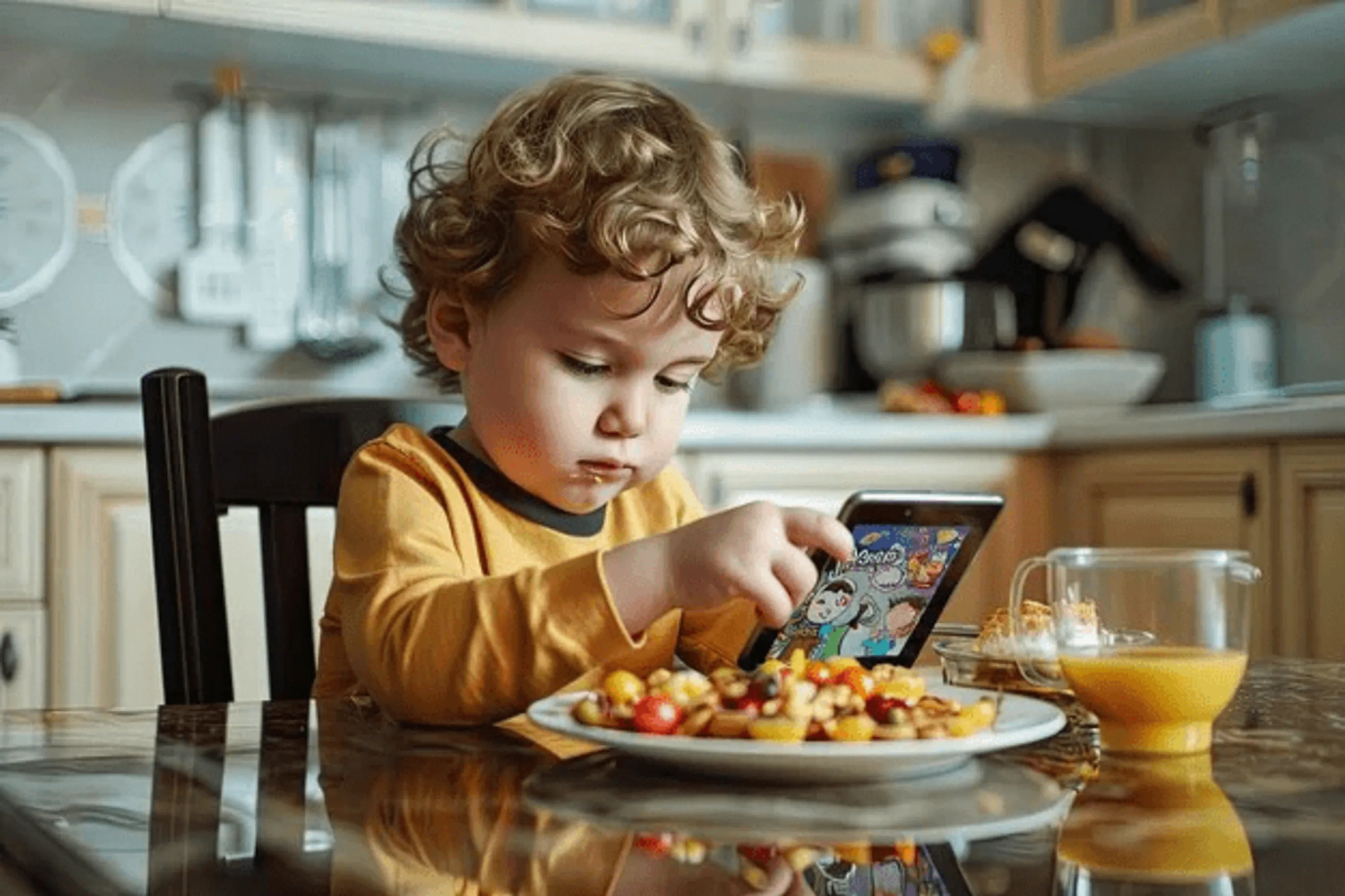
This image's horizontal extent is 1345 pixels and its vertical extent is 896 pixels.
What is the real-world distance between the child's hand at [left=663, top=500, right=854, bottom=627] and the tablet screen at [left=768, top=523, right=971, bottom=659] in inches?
0.9

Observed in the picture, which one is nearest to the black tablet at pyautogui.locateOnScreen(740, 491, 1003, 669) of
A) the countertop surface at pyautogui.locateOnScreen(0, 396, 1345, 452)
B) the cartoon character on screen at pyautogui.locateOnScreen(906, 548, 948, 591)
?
the cartoon character on screen at pyautogui.locateOnScreen(906, 548, 948, 591)

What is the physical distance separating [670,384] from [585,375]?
6cm

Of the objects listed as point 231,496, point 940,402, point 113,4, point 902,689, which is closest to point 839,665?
point 902,689

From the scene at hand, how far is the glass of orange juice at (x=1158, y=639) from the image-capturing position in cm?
72

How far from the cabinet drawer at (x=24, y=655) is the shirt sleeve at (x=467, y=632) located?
1448 mm

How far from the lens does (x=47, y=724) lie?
2.76 ft

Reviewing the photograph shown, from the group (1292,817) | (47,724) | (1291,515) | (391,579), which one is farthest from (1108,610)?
(1291,515)

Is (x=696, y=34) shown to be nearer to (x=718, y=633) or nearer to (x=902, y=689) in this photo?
(x=718, y=633)

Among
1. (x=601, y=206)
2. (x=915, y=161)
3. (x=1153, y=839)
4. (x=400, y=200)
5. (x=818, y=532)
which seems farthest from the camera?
(x=915, y=161)

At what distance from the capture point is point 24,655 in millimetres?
2230

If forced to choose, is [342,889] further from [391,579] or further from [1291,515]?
[1291,515]

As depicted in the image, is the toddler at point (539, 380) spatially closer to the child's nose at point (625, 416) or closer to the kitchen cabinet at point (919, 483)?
the child's nose at point (625, 416)

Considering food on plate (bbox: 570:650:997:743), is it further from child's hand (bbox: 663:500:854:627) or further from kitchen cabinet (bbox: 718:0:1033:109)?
kitchen cabinet (bbox: 718:0:1033:109)

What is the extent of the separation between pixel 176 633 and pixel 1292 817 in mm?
664
